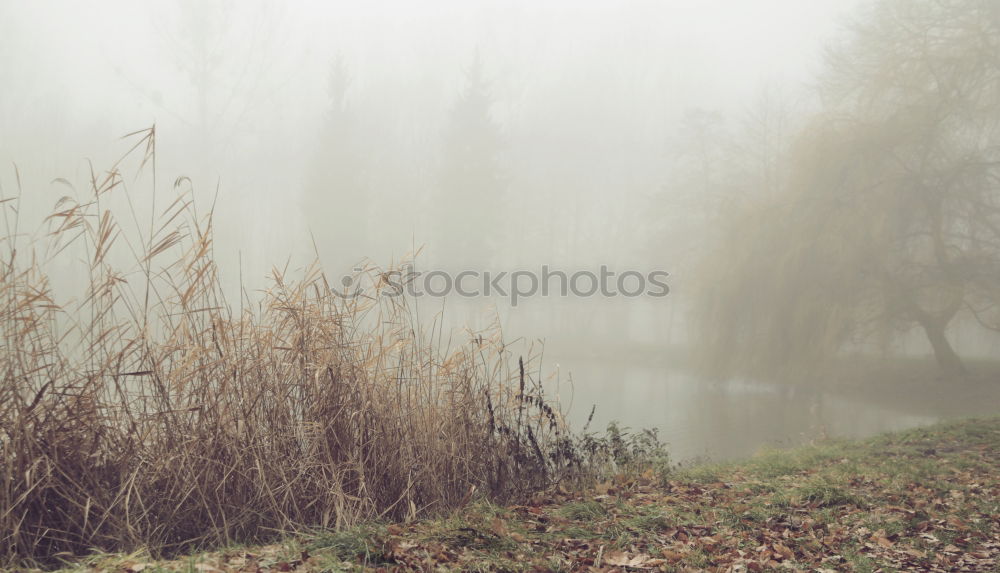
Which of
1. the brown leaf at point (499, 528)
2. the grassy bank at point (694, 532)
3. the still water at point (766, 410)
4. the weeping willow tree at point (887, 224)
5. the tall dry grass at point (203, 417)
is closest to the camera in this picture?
the grassy bank at point (694, 532)

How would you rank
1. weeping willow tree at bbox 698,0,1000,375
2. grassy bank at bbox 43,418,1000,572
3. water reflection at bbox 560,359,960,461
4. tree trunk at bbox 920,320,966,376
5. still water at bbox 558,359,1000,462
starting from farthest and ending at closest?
tree trunk at bbox 920,320,966,376 → weeping willow tree at bbox 698,0,1000,375 → still water at bbox 558,359,1000,462 → water reflection at bbox 560,359,960,461 → grassy bank at bbox 43,418,1000,572

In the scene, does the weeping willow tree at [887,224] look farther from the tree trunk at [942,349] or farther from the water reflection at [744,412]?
the water reflection at [744,412]

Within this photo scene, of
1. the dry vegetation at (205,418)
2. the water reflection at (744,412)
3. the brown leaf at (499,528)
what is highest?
the dry vegetation at (205,418)

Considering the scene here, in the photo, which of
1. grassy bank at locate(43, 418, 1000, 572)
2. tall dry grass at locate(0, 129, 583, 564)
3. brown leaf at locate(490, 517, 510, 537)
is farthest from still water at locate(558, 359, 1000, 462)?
brown leaf at locate(490, 517, 510, 537)

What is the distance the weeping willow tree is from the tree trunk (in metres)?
0.02

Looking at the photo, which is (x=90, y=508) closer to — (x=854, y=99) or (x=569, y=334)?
(x=854, y=99)

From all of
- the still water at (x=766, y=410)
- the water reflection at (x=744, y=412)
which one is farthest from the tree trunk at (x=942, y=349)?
the water reflection at (x=744, y=412)

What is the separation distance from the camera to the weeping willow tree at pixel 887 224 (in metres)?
12.5

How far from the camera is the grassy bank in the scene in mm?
2553

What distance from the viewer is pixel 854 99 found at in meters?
14.4

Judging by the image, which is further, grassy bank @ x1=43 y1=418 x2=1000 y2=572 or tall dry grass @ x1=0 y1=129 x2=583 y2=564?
tall dry grass @ x1=0 y1=129 x2=583 y2=564

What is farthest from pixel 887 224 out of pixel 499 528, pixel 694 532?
pixel 499 528

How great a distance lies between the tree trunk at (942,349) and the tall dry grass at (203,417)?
11822mm

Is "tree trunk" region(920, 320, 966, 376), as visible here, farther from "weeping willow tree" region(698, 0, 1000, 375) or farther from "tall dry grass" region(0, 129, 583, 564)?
"tall dry grass" region(0, 129, 583, 564)
